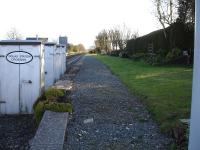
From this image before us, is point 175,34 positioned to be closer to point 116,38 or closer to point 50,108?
point 50,108

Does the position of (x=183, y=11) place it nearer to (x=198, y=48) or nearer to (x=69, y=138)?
(x=69, y=138)

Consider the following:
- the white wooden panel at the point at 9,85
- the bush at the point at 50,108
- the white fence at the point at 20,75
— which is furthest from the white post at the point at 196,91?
the white wooden panel at the point at 9,85

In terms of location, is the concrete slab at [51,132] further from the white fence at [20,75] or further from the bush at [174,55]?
the bush at [174,55]

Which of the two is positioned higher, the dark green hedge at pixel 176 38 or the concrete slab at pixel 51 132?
the dark green hedge at pixel 176 38

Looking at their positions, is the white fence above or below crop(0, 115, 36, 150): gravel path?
above

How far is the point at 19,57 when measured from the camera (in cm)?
1209

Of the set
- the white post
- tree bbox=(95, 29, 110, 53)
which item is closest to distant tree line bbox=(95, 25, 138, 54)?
tree bbox=(95, 29, 110, 53)

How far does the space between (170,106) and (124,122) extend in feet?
7.27

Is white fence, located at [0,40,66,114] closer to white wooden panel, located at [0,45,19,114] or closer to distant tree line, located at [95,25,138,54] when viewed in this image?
white wooden panel, located at [0,45,19,114]

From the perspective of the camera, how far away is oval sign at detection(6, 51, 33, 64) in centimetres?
1204

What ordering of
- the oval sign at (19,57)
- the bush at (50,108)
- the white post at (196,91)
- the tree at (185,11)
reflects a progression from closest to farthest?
1. the white post at (196,91)
2. the bush at (50,108)
3. the oval sign at (19,57)
4. the tree at (185,11)

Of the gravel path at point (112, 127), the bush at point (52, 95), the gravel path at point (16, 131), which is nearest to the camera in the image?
the gravel path at point (112, 127)

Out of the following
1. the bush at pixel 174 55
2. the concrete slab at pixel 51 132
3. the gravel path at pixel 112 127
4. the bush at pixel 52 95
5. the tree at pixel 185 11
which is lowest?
the gravel path at pixel 112 127

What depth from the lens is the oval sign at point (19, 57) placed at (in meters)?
12.0
